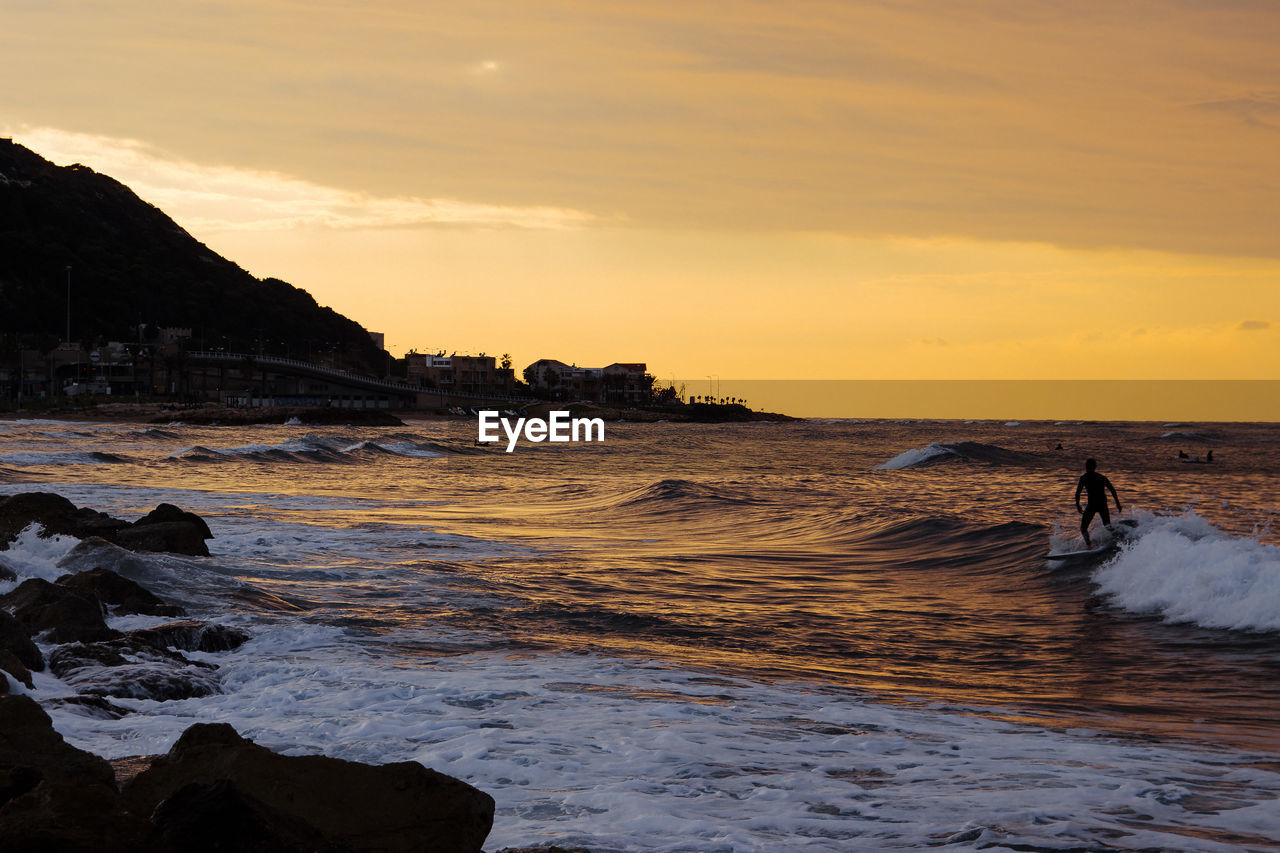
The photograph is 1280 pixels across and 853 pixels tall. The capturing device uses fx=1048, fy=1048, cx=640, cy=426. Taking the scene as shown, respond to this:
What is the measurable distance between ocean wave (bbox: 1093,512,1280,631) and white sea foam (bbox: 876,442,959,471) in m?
40.3

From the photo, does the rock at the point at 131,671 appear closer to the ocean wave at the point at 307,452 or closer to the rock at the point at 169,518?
the rock at the point at 169,518

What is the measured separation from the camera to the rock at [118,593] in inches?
460

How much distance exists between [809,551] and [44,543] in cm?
1431

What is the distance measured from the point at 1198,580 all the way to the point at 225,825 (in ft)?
49.9

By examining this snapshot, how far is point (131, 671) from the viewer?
30.0 ft

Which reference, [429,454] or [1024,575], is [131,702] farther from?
[429,454]

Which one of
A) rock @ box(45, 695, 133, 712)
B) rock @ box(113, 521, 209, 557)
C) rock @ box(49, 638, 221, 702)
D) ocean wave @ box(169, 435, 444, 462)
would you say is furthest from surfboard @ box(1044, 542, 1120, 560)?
ocean wave @ box(169, 435, 444, 462)

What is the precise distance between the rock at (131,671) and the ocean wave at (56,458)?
1362 inches

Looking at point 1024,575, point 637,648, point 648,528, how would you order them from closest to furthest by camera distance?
point 637,648 < point 1024,575 < point 648,528

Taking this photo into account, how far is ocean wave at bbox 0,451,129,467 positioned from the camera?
133ft

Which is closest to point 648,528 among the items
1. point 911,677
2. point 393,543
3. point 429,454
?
point 393,543

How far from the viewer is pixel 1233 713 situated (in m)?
9.84
